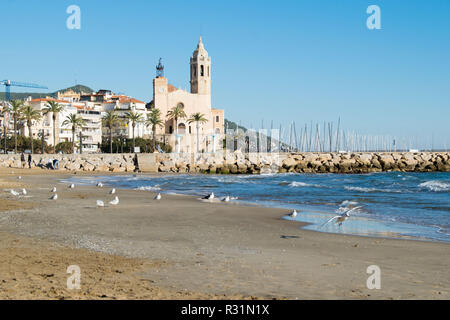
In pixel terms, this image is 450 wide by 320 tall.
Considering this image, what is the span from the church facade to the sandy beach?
3700 inches

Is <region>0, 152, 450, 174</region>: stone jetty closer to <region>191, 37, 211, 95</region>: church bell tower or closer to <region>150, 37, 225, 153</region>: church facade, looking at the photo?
<region>150, 37, 225, 153</region>: church facade

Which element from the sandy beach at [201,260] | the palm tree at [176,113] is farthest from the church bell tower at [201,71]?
the sandy beach at [201,260]

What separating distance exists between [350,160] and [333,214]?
46619 millimetres

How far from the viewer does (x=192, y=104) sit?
366 ft

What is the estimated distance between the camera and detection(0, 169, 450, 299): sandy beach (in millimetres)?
6547

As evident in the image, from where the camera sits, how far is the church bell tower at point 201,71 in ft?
371

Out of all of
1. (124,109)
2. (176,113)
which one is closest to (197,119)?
(176,113)

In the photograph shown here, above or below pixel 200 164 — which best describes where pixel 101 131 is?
above

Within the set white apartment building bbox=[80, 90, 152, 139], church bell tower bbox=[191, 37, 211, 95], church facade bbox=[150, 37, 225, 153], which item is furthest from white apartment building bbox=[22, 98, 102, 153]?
church bell tower bbox=[191, 37, 211, 95]

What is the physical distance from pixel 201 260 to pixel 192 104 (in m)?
104

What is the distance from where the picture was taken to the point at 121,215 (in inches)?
615
